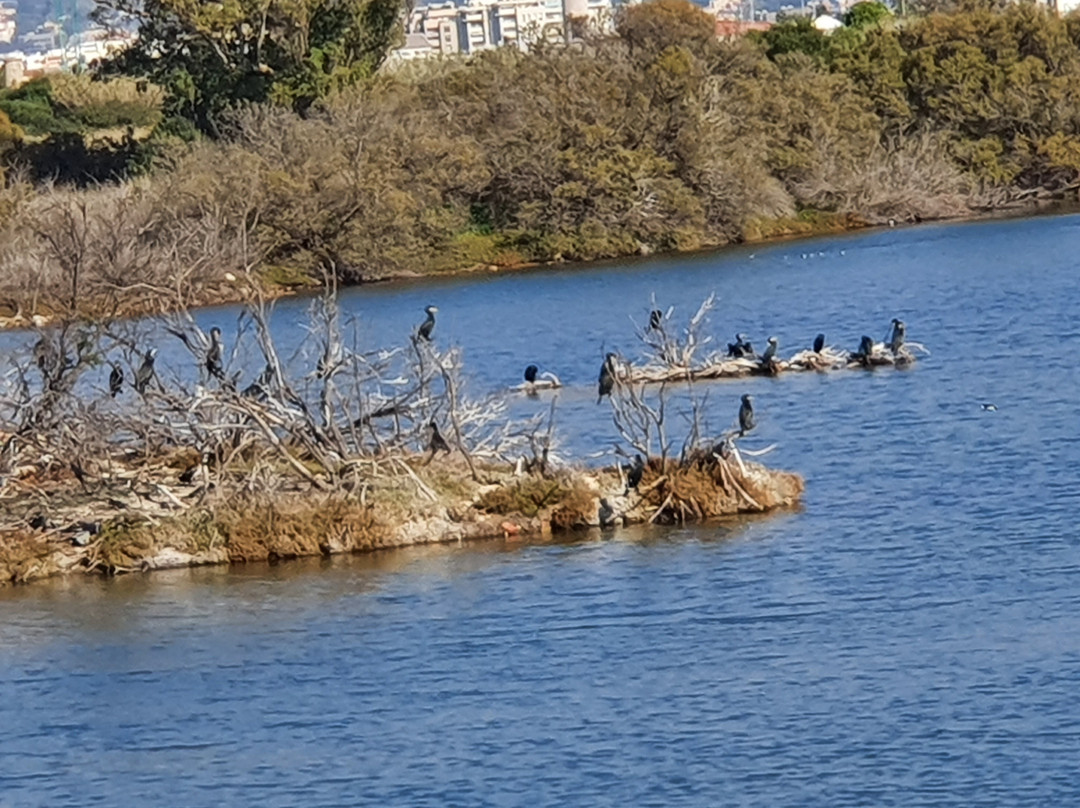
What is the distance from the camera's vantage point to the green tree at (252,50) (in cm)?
7025

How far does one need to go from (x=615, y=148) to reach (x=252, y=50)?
1327cm

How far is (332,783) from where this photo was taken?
57.5ft

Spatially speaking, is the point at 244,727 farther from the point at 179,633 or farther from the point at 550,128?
the point at 550,128

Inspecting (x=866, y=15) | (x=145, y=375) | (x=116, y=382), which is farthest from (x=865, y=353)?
(x=866, y=15)

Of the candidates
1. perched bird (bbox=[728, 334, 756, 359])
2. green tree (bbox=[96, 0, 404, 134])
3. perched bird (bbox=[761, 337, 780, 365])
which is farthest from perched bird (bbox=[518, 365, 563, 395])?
green tree (bbox=[96, 0, 404, 134])

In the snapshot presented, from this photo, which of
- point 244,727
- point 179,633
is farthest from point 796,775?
point 179,633

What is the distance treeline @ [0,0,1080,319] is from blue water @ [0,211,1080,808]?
107 feet

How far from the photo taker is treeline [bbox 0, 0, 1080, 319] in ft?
205

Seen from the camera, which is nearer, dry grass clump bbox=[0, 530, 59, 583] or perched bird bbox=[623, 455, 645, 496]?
dry grass clump bbox=[0, 530, 59, 583]

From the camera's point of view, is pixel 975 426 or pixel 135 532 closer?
pixel 135 532

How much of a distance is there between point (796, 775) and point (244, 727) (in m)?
5.09

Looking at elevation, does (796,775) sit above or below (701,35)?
below

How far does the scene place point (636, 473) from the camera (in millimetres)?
25094

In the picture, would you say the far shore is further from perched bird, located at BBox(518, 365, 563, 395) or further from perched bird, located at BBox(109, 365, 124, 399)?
perched bird, located at BBox(109, 365, 124, 399)
